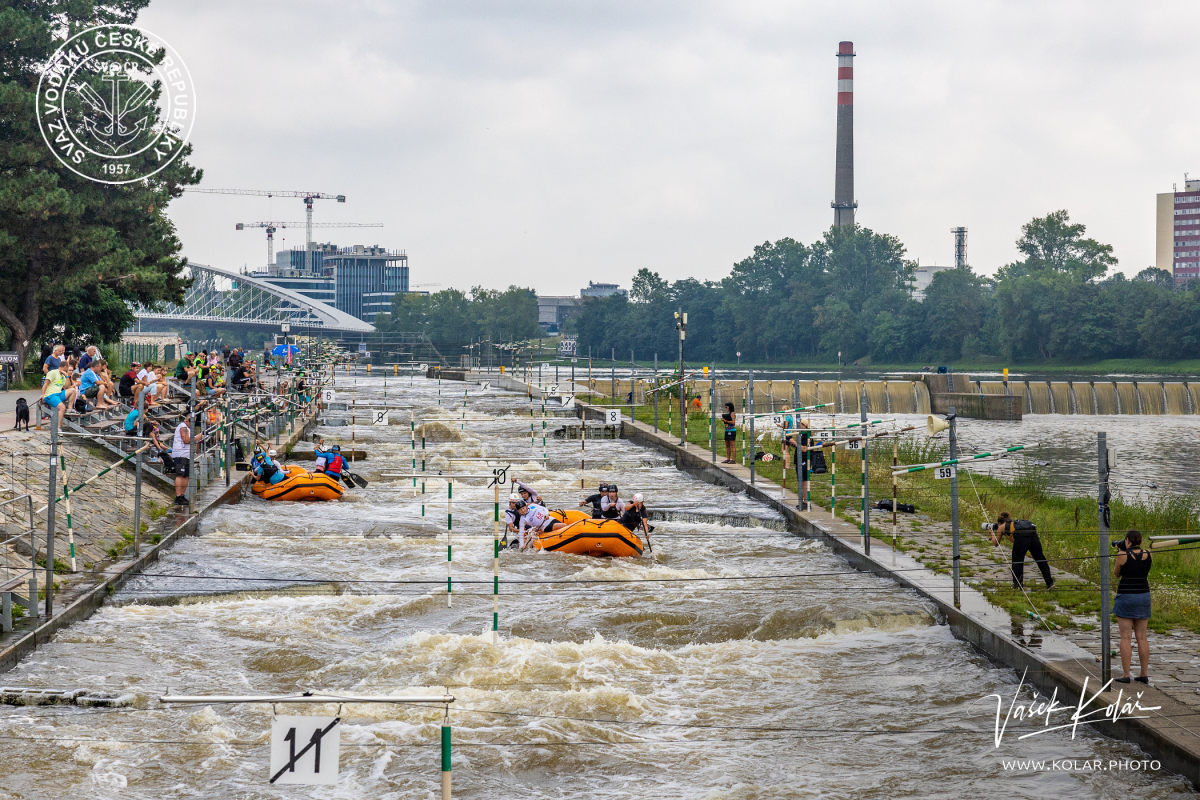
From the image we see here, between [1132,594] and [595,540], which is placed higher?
[1132,594]

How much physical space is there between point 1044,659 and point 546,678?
5745mm

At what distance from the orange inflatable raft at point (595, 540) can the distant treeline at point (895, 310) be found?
3997 inches

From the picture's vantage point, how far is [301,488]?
29.7 metres

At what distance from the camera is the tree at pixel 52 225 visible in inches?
1692

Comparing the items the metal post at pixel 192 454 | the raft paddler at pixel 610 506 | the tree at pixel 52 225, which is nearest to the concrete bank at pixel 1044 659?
the raft paddler at pixel 610 506

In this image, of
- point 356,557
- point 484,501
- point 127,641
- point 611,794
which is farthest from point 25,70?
point 611,794

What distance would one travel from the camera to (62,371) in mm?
27797

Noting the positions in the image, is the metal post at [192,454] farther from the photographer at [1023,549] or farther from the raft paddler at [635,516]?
the photographer at [1023,549]

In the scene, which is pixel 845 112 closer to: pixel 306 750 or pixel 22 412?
pixel 22 412

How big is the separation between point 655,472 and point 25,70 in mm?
28497

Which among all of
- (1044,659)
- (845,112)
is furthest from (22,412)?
(845,112)

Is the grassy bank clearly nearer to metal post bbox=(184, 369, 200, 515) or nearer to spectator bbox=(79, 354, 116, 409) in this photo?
metal post bbox=(184, 369, 200, 515)

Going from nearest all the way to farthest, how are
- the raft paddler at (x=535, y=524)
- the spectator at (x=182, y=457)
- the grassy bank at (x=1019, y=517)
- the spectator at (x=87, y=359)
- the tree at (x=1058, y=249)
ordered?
the grassy bank at (x=1019, y=517)
the raft paddler at (x=535, y=524)
the spectator at (x=182, y=457)
the spectator at (x=87, y=359)
the tree at (x=1058, y=249)

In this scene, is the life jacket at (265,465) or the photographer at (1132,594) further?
the life jacket at (265,465)
